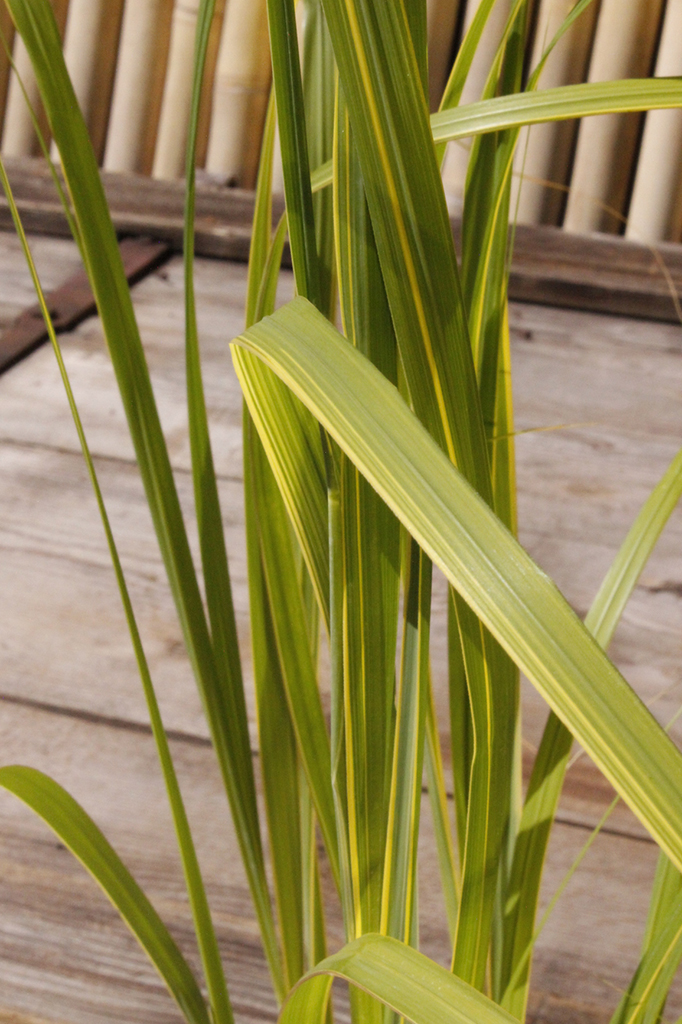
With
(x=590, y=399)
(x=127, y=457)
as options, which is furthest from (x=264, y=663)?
(x=590, y=399)

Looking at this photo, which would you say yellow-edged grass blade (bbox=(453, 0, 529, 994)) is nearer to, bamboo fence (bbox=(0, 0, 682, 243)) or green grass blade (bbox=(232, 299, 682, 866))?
green grass blade (bbox=(232, 299, 682, 866))

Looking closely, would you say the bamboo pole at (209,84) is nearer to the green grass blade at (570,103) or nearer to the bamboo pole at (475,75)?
the bamboo pole at (475,75)

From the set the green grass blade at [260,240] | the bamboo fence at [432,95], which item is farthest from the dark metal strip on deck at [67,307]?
the green grass blade at [260,240]

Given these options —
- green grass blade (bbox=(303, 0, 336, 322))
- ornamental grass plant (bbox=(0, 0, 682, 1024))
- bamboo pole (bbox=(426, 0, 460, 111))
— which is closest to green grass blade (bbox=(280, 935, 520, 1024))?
ornamental grass plant (bbox=(0, 0, 682, 1024))

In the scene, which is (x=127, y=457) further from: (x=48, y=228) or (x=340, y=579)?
(x=340, y=579)

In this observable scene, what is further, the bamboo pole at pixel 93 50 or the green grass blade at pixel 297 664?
the bamboo pole at pixel 93 50

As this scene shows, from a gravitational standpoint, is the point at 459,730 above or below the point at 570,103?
below

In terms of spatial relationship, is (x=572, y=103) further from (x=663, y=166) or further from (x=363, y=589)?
(x=663, y=166)

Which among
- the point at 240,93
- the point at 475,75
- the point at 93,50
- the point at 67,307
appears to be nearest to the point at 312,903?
the point at 67,307
